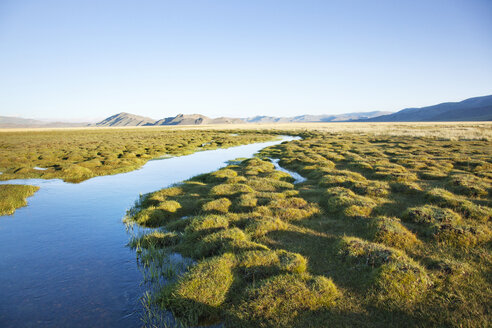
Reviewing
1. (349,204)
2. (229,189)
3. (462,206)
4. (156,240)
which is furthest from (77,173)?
(462,206)

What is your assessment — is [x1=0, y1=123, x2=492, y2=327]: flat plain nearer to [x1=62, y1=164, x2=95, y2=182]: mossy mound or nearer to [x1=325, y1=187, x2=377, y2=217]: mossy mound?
[x1=325, y1=187, x2=377, y2=217]: mossy mound

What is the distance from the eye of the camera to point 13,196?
17719mm

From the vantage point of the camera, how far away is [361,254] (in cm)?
894

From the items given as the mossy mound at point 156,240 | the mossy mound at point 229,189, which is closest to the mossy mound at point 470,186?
the mossy mound at point 229,189

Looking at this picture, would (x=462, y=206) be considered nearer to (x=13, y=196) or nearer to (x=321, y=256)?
(x=321, y=256)

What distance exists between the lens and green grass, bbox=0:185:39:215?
15.8 metres

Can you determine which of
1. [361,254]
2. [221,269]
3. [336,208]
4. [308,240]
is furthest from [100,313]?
[336,208]

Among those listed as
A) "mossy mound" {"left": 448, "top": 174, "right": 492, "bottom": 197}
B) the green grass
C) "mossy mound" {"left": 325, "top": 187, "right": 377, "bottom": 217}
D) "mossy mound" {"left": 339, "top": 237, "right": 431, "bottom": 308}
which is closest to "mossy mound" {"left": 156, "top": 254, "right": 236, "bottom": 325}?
"mossy mound" {"left": 339, "top": 237, "right": 431, "bottom": 308}

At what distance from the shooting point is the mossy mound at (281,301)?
256 inches

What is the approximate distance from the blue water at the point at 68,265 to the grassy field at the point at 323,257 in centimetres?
87

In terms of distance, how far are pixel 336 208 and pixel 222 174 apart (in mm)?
11918

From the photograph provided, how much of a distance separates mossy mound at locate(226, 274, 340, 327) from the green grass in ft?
55.9

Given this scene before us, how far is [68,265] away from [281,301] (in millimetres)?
8476

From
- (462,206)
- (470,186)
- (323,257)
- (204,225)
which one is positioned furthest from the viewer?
(470,186)
